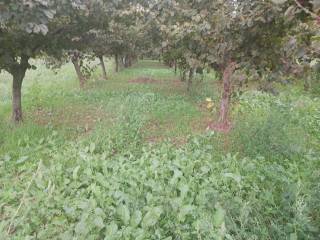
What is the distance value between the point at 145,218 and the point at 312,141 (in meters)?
4.24

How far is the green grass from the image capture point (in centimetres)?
368

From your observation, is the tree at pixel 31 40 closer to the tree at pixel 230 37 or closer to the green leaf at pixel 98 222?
the tree at pixel 230 37

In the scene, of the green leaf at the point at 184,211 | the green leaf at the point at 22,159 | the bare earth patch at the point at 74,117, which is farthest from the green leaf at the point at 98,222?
the bare earth patch at the point at 74,117

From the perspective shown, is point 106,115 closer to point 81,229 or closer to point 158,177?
point 158,177

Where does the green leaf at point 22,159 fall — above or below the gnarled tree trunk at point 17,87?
below

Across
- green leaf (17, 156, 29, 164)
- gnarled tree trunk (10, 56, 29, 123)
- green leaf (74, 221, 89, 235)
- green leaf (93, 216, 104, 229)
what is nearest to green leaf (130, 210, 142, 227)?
green leaf (93, 216, 104, 229)

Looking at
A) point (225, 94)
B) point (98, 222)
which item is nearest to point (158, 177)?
point (98, 222)

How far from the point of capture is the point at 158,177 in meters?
4.90

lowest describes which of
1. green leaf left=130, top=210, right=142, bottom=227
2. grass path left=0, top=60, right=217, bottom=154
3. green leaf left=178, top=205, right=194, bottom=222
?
grass path left=0, top=60, right=217, bottom=154

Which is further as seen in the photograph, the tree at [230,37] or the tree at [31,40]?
the tree at [31,40]

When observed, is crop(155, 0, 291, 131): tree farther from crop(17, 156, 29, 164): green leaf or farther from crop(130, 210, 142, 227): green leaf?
crop(17, 156, 29, 164): green leaf

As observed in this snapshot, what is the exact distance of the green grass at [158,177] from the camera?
3.68 meters

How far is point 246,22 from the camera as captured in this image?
5.75 metres

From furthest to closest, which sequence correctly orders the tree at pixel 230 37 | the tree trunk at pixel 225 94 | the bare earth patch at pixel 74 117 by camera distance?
the bare earth patch at pixel 74 117
the tree trunk at pixel 225 94
the tree at pixel 230 37
